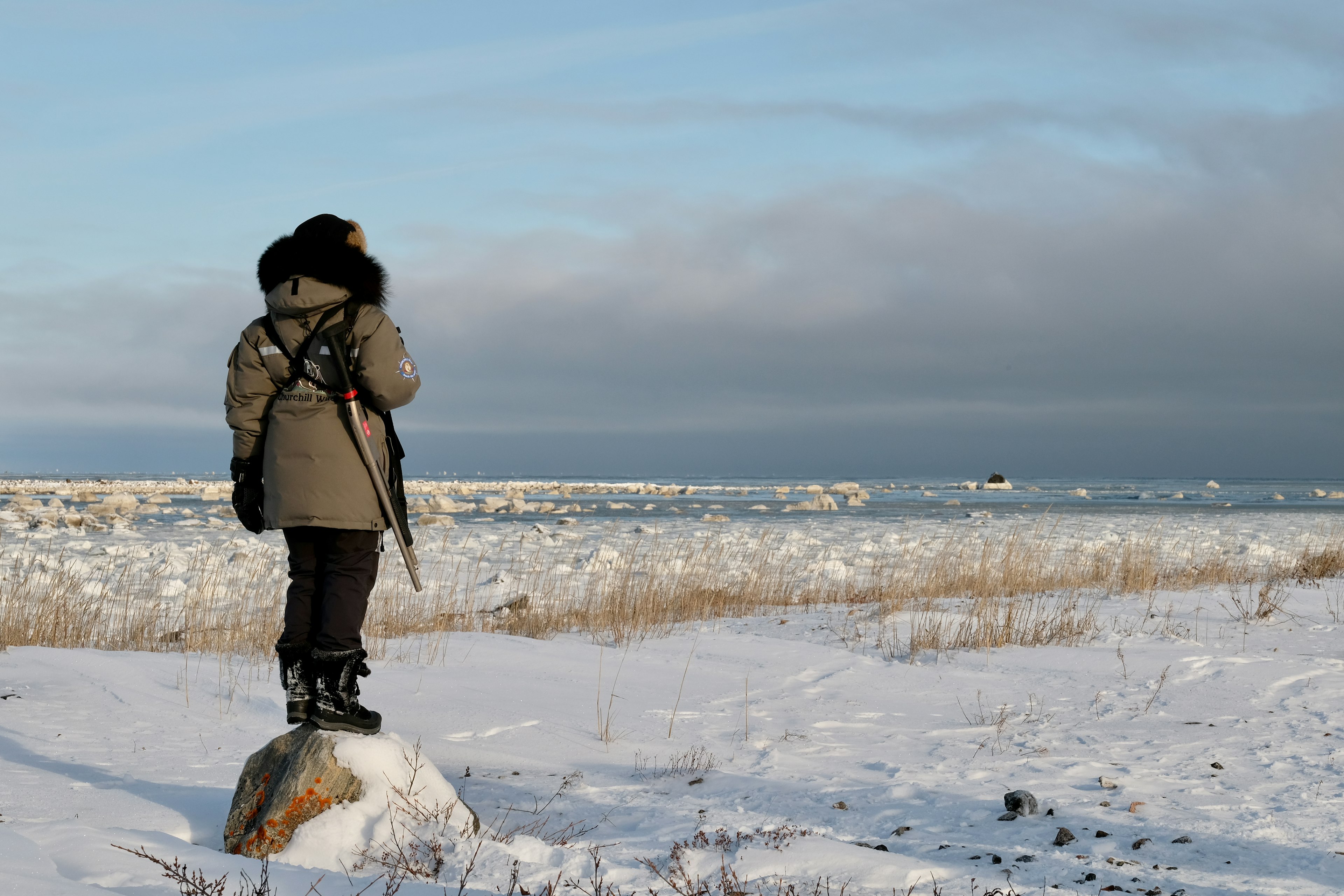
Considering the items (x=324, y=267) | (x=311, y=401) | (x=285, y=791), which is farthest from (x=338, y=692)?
(x=324, y=267)

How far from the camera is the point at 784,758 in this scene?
175 inches

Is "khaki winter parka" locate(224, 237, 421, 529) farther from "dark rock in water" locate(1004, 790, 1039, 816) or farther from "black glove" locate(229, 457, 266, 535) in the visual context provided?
"dark rock in water" locate(1004, 790, 1039, 816)

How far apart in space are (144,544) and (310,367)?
49.9 feet

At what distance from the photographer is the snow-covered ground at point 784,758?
2.92 metres

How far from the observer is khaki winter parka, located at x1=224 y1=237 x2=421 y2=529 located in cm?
321

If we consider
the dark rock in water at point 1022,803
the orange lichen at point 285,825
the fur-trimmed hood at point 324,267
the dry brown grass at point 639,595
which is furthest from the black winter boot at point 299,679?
Answer: the dry brown grass at point 639,595

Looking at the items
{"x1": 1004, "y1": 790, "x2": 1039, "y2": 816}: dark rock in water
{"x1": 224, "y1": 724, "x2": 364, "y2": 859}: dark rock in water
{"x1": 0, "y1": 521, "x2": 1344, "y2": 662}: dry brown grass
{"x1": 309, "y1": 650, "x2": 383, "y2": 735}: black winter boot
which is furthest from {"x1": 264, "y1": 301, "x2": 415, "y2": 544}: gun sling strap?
{"x1": 0, "y1": 521, "x2": 1344, "y2": 662}: dry brown grass

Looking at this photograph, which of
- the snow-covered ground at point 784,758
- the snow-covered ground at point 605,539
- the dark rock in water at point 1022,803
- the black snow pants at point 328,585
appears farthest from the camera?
the snow-covered ground at point 605,539

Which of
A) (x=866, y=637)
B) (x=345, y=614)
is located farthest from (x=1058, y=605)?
(x=345, y=614)

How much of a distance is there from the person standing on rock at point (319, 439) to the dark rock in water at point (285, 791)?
0.33ft

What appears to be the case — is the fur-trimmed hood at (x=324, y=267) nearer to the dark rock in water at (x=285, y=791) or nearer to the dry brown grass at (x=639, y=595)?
the dark rock in water at (x=285, y=791)

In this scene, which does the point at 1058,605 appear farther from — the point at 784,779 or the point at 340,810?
the point at 340,810

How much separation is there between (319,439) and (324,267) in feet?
2.01

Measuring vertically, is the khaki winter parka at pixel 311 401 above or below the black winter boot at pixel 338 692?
above
